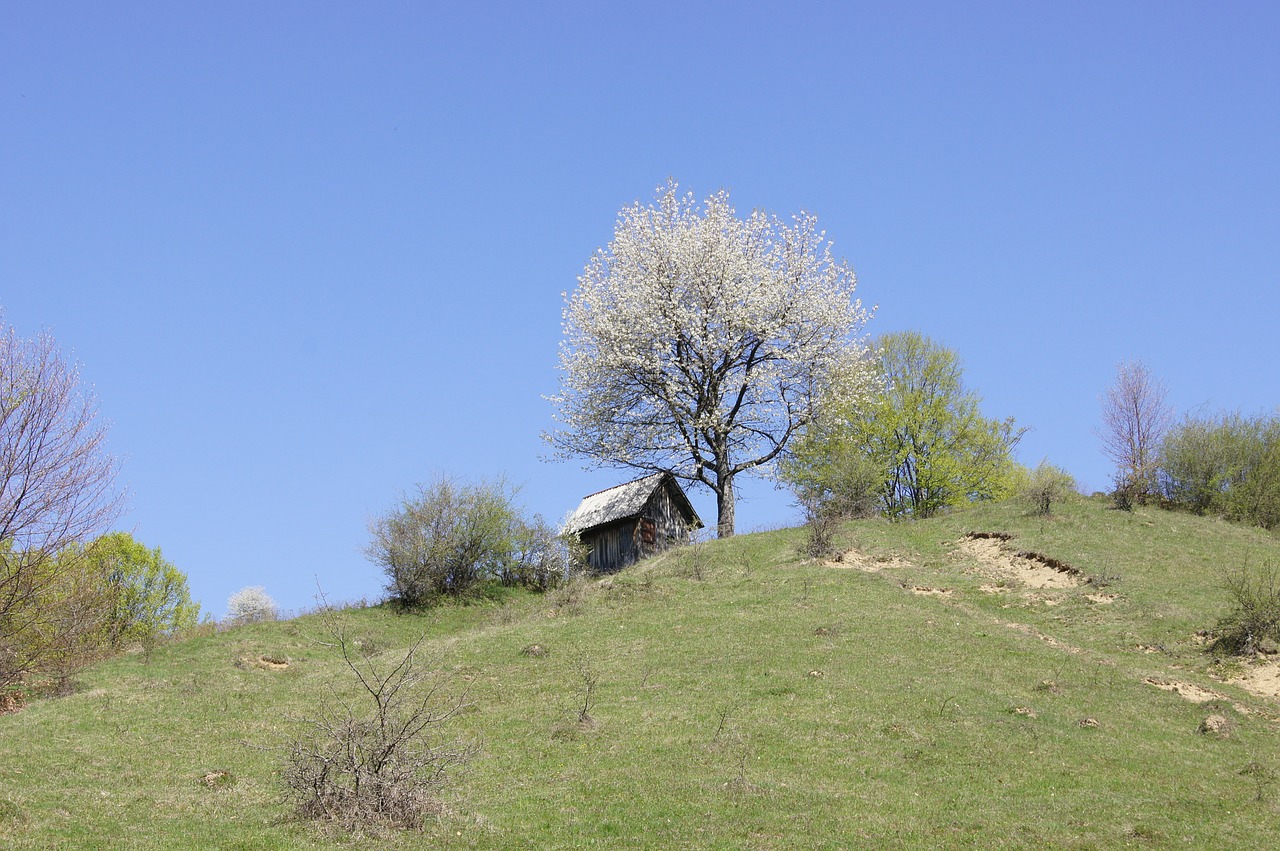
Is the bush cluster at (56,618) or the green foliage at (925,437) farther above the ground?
the green foliage at (925,437)

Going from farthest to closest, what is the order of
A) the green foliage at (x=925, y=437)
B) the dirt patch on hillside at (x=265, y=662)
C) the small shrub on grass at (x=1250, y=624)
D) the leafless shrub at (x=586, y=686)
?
the green foliage at (x=925, y=437) < the dirt patch on hillside at (x=265, y=662) < the small shrub on grass at (x=1250, y=624) < the leafless shrub at (x=586, y=686)

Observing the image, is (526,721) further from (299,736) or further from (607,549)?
(607,549)

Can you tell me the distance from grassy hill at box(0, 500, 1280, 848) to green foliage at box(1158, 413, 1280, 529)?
12.5 meters

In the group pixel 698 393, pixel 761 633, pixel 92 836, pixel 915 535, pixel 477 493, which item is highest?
pixel 698 393

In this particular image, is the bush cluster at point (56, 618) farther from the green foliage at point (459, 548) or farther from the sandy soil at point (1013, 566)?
the sandy soil at point (1013, 566)

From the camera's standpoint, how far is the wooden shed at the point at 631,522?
46000 mm

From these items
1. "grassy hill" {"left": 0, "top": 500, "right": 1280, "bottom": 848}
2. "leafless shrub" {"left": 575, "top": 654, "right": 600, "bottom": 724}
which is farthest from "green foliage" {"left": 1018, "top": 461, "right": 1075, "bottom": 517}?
"leafless shrub" {"left": 575, "top": 654, "right": 600, "bottom": 724}

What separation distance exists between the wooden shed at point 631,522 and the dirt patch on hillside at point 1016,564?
1370 centimetres

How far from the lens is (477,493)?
44750 mm

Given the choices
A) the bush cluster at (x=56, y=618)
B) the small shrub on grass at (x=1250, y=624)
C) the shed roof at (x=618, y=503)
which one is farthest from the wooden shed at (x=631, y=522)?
the small shrub on grass at (x=1250, y=624)

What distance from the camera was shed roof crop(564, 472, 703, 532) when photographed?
46094mm

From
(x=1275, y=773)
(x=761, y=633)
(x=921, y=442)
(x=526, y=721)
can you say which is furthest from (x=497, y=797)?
(x=921, y=442)

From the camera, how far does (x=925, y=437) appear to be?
53.8 m

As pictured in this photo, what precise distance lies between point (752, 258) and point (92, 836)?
38874 millimetres
